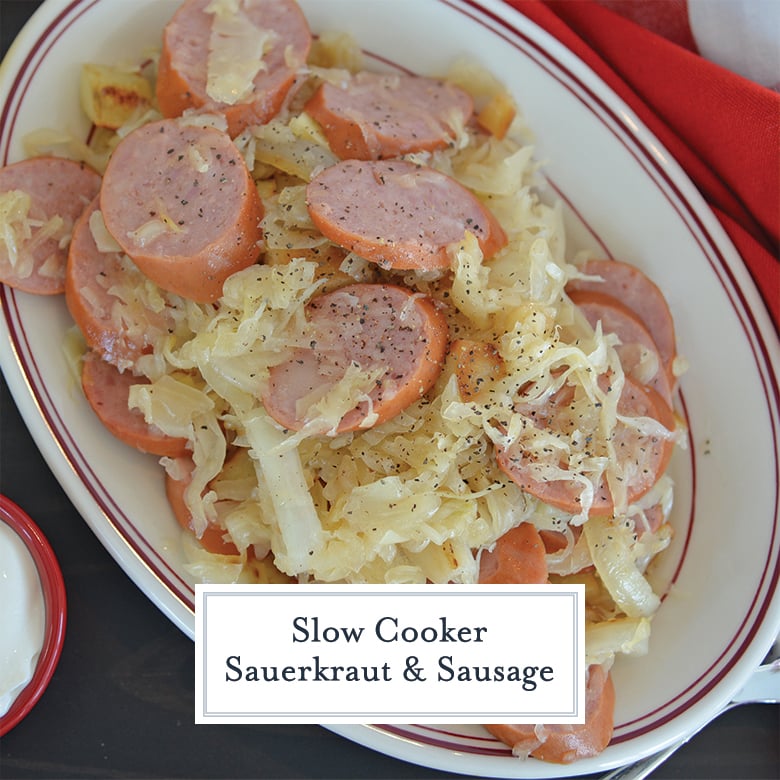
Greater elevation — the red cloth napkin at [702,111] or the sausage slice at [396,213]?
the red cloth napkin at [702,111]

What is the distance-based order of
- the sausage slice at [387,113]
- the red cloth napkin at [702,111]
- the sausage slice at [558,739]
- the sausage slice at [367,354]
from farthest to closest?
the red cloth napkin at [702,111] → the sausage slice at [387,113] → the sausage slice at [558,739] → the sausage slice at [367,354]

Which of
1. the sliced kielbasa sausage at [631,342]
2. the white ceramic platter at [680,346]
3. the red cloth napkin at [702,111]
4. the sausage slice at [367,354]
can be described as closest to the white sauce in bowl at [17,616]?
the white ceramic platter at [680,346]

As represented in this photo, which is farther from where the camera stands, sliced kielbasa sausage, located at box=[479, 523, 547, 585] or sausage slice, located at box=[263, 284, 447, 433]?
sliced kielbasa sausage, located at box=[479, 523, 547, 585]

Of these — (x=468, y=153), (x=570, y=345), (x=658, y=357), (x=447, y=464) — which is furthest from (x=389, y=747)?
(x=468, y=153)

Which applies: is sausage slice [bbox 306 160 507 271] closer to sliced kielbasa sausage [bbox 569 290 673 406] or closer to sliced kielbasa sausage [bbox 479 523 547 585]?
sliced kielbasa sausage [bbox 569 290 673 406]

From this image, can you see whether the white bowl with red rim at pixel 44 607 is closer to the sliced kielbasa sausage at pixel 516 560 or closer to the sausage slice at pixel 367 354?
the sausage slice at pixel 367 354

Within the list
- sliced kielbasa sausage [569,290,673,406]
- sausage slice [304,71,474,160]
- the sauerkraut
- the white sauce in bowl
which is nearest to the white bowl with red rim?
the white sauce in bowl
